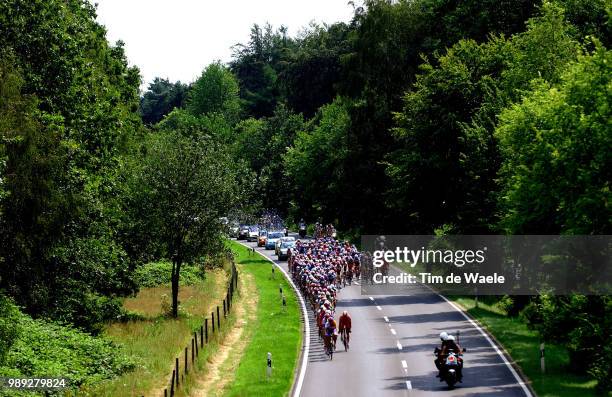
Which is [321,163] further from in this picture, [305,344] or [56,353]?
[56,353]

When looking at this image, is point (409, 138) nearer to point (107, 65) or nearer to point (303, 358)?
point (107, 65)

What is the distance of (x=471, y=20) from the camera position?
66250 millimetres

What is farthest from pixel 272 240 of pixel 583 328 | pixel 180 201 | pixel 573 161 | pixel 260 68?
pixel 260 68

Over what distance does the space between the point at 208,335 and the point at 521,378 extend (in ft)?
47.4

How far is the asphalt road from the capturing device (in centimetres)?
3148

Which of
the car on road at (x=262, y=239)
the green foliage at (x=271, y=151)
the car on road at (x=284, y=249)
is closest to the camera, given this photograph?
the car on road at (x=284, y=249)

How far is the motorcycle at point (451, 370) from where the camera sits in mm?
31203

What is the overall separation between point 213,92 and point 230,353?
121 meters

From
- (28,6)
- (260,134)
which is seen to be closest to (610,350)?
(28,6)

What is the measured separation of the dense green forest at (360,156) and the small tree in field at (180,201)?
0.25 ft

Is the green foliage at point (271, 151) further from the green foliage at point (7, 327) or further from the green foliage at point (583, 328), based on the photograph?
the green foliage at point (7, 327)

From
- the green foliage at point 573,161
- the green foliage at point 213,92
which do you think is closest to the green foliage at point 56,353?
the green foliage at point 573,161

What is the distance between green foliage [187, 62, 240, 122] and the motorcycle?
5029 inches

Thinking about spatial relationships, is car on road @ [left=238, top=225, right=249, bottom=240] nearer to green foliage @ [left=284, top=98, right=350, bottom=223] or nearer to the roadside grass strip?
green foliage @ [left=284, top=98, right=350, bottom=223]
